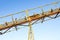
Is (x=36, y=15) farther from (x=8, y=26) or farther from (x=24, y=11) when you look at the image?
(x=8, y=26)

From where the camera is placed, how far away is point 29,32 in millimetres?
27656

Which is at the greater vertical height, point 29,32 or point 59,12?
point 59,12

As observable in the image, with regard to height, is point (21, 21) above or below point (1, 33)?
above

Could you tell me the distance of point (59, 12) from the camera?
28.4 meters

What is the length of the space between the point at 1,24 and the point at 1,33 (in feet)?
4.27

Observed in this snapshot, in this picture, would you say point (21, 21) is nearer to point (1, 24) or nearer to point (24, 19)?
point (24, 19)

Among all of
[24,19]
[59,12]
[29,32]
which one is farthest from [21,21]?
[59,12]

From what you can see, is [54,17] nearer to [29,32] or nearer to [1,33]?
[29,32]

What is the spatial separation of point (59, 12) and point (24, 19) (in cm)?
429

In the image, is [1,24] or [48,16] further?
[1,24]

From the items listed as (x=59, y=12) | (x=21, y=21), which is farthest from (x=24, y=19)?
(x=59, y=12)

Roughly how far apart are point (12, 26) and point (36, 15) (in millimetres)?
3494

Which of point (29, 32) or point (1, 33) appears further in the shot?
point (1, 33)

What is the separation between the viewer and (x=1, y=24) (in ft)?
101
